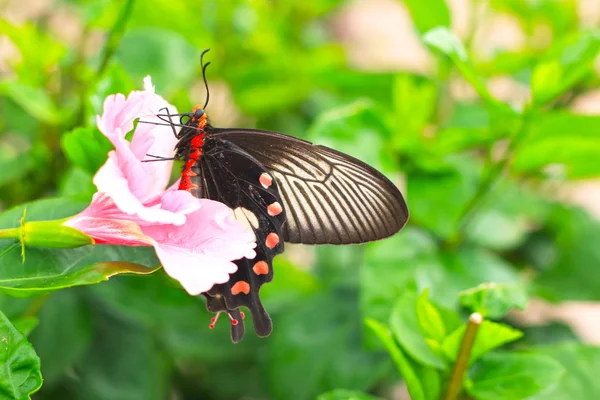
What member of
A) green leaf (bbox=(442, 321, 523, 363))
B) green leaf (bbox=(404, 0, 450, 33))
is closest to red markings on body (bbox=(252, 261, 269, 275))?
green leaf (bbox=(442, 321, 523, 363))

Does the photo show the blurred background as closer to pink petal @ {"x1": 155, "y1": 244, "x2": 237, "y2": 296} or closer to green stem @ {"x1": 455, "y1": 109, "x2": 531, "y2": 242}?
green stem @ {"x1": 455, "y1": 109, "x2": 531, "y2": 242}

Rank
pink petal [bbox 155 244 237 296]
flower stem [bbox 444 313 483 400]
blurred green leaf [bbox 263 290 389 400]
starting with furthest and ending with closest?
blurred green leaf [bbox 263 290 389 400] < flower stem [bbox 444 313 483 400] < pink petal [bbox 155 244 237 296]

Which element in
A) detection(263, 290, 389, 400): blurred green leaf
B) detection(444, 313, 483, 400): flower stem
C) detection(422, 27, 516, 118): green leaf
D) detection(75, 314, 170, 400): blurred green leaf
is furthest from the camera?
detection(75, 314, 170, 400): blurred green leaf

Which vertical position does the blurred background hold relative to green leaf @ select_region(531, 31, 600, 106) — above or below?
below

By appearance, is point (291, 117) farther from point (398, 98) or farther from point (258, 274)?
point (258, 274)

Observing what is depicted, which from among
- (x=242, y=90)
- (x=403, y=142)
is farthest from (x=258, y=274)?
(x=242, y=90)

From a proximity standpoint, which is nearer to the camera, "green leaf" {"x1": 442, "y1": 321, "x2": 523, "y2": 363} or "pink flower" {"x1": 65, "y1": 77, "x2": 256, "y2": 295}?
"pink flower" {"x1": 65, "y1": 77, "x2": 256, "y2": 295}

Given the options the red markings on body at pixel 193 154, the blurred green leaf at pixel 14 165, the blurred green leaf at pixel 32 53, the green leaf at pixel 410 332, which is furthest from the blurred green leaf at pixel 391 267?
the blurred green leaf at pixel 32 53
